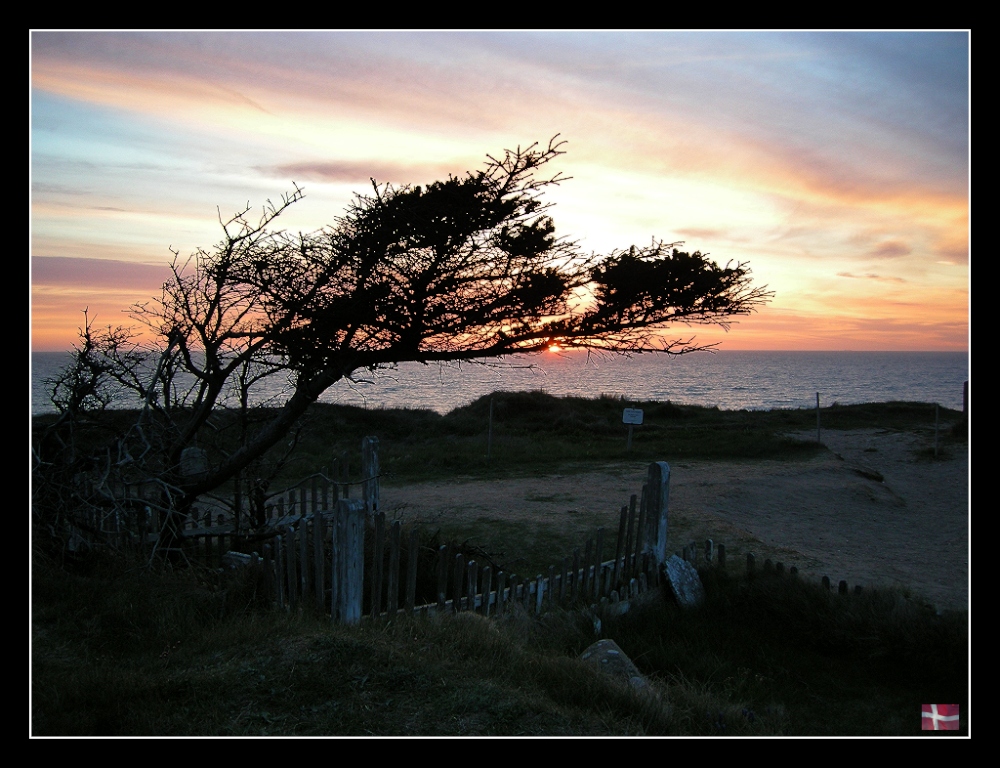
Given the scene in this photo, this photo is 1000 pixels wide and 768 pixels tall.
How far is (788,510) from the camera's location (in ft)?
40.5

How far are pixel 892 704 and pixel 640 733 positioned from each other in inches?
→ 101

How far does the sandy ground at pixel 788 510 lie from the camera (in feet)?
29.3

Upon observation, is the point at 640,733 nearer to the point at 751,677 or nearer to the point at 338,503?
the point at 751,677

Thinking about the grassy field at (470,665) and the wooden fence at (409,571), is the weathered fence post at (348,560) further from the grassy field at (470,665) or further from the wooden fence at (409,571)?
the grassy field at (470,665)

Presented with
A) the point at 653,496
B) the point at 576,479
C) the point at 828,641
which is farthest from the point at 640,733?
the point at 576,479

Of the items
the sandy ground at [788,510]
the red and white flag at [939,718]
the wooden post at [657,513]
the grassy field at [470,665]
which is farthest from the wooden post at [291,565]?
the red and white flag at [939,718]

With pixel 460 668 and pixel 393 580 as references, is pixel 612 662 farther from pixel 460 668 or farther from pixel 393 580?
pixel 393 580

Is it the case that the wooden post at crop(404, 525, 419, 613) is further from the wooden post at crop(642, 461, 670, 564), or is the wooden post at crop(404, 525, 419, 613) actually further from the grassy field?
the wooden post at crop(642, 461, 670, 564)

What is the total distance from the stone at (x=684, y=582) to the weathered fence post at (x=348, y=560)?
11.5ft

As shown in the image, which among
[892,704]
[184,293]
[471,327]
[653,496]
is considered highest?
[184,293]

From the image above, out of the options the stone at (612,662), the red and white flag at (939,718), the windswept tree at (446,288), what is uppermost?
the windswept tree at (446,288)

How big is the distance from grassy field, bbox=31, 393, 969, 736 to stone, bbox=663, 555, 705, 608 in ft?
0.43

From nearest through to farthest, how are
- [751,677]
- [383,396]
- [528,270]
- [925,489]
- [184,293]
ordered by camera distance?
[751,677]
[528,270]
[184,293]
[925,489]
[383,396]
